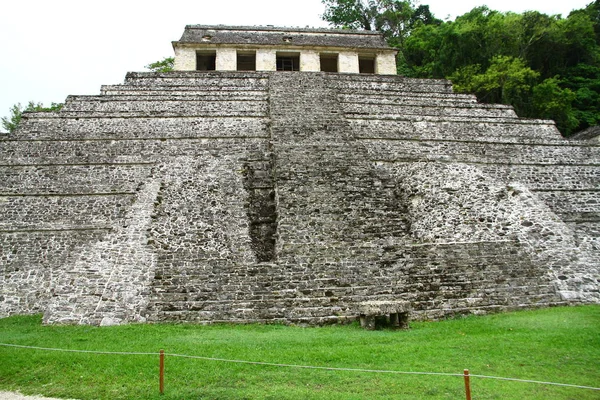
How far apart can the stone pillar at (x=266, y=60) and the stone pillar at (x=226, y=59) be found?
1.11 meters

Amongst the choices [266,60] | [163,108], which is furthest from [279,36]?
[163,108]

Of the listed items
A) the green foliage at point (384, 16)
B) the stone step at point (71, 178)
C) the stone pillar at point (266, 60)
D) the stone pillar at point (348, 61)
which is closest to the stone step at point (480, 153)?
the stone step at point (71, 178)

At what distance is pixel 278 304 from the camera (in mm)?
7707

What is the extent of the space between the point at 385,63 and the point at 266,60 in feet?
19.2

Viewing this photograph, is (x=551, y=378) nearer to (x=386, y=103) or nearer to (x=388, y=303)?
(x=388, y=303)

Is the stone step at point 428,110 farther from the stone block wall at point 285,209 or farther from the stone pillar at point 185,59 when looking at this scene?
the stone pillar at point 185,59

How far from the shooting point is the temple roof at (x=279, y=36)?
20594mm

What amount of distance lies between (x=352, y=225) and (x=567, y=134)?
16.3m

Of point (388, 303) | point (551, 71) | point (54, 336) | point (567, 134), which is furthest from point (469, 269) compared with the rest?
point (551, 71)

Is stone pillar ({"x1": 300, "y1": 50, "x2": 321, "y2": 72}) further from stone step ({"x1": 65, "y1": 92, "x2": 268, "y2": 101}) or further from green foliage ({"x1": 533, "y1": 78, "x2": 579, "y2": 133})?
green foliage ({"x1": 533, "y1": 78, "x2": 579, "y2": 133})

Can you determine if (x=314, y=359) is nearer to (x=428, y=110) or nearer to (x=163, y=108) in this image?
(x=163, y=108)

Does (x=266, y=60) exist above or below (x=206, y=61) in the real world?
below

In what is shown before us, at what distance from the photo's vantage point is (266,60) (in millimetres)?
20453

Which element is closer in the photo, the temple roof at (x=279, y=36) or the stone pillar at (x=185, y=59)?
the stone pillar at (x=185, y=59)
